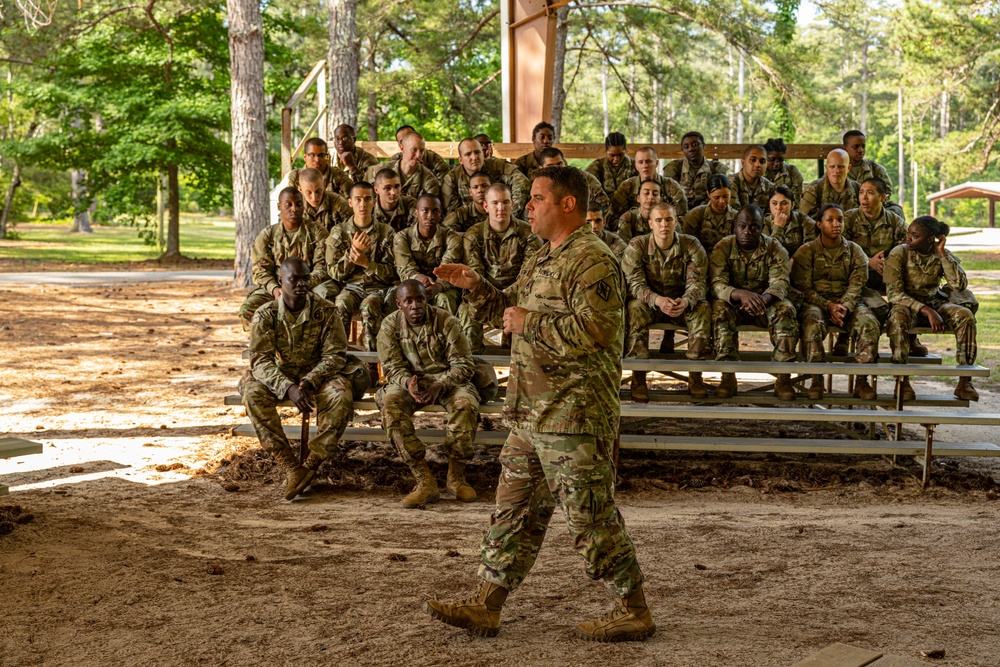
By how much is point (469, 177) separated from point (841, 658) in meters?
7.28

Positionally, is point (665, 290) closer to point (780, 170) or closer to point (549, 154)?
point (549, 154)

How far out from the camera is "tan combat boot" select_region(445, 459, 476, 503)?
25.2ft

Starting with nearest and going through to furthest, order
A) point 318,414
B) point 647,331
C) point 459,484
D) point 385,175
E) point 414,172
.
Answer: point 459,484
point 318,414
point 647,331
point 385,175
point 414,172

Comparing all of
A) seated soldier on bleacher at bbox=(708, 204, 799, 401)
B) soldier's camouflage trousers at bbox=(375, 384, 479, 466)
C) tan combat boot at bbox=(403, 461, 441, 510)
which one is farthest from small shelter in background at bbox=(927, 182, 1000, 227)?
tan combat boot at bbox=(403, 461, 441, 510)

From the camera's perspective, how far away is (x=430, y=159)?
11.4 metres

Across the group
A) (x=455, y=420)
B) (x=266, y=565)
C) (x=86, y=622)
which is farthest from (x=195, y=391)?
(x=86, y=622)

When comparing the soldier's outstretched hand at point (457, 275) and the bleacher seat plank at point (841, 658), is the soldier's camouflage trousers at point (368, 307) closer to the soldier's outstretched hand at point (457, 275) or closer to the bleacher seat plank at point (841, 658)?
the soldier's outstretched hand at point (457, 275)

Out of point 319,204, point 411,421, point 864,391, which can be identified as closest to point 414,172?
point 319,204

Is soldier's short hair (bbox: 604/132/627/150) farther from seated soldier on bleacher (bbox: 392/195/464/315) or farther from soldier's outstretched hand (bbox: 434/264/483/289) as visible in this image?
soldier's outstretched hand (bbox: 434/264/483/289)

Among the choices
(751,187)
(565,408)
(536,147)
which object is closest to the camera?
(565,408)

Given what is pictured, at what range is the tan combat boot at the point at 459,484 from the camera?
7676mm

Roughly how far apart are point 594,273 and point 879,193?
252 inches

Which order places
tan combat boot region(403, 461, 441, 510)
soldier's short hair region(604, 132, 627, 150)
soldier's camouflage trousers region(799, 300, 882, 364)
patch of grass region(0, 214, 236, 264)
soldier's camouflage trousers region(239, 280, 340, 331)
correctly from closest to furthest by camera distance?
1. tan combat boot region(403, 461, 441, 510)
2. soldier's camouflage trousers region(799, 300, 882, 364)
3. soldier's camouflage trousers region(239, 280, 340, 331)
4. soldier's short hair region(604, 132, 627, 150)
5. patch of grass region(0, 214, 236, 264)

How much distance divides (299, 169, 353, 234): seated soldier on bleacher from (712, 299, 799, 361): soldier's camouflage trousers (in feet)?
12.1
